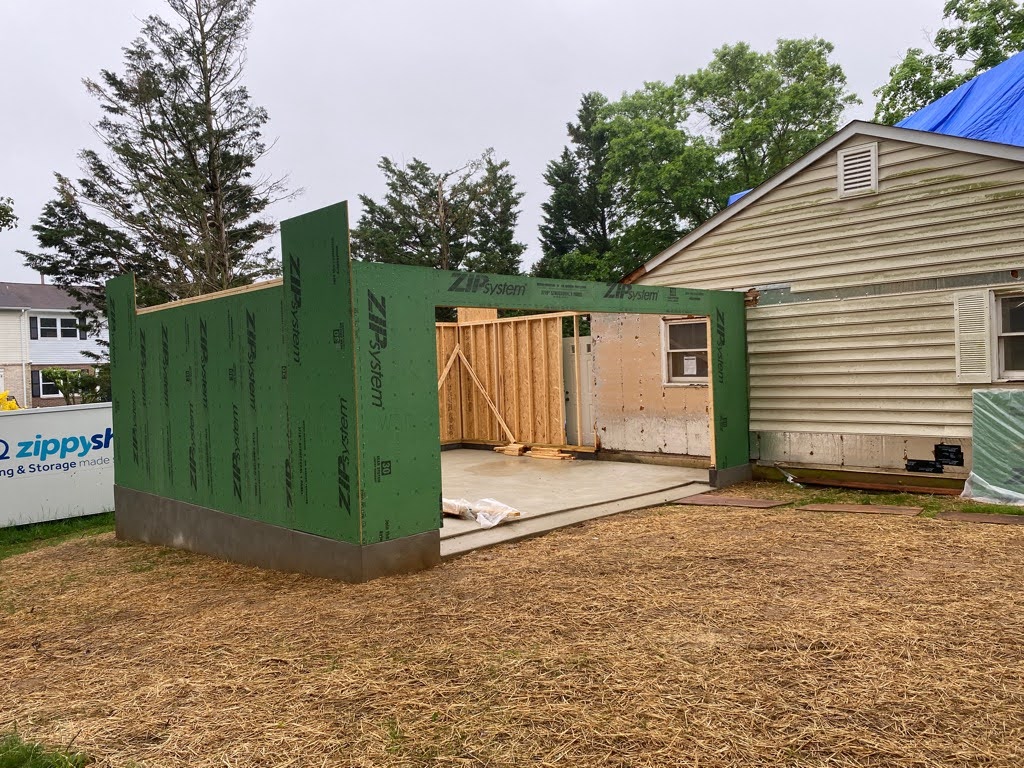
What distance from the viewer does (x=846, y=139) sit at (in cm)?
904

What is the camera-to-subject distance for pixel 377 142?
33.5 meters

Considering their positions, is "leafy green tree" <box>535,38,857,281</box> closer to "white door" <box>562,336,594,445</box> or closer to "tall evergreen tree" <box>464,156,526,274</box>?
"tall evergreen tree" <box>464,156,526,274</box>

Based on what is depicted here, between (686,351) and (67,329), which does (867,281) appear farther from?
(67,329)

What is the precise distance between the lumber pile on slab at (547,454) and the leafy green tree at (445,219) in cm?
1770

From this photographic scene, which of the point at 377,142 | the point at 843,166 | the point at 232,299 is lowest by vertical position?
the point at 232,299

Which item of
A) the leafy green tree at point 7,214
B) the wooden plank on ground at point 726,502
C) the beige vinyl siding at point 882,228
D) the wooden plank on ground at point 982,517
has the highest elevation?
the leafy green tree at point 7,214

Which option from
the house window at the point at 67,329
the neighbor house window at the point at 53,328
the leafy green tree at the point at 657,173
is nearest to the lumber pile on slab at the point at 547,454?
the leafy green tree at the point at 657,173

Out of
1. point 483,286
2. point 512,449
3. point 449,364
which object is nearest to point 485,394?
point 449,364

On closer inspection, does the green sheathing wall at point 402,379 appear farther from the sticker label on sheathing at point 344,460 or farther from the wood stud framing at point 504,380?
the wood stud framing at point 504,380

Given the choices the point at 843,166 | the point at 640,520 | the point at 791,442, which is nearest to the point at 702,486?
the point at 791,442

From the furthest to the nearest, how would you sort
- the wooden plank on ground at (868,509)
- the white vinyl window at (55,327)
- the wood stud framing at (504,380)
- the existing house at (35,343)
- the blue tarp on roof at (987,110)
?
the white vinyl window at (55,327)
the existing house at (35,343)
the wood stud framing at (504,380)
the blue tarp on roof at (987,110)
the wooden plank on ground at (868,509)

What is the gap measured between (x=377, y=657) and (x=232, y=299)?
414cm

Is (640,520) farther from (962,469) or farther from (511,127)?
(511,127)

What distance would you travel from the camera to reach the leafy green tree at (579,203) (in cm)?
3531
